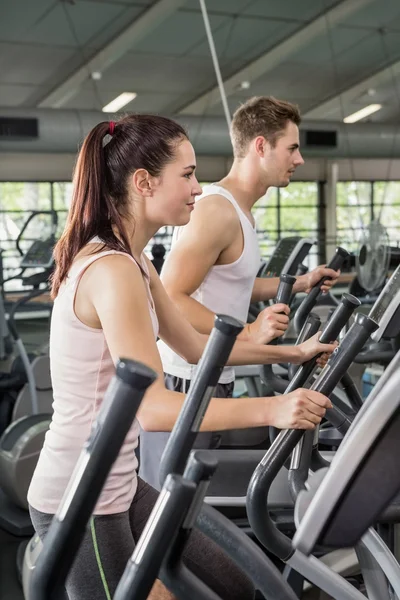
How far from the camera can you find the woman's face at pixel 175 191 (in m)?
1.52

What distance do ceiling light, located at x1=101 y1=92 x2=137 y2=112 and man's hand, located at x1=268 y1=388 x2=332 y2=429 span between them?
978cm

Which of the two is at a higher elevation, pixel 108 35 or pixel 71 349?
pixel 108 35

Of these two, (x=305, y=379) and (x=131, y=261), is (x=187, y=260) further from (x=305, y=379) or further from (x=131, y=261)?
(x=131, y=261)

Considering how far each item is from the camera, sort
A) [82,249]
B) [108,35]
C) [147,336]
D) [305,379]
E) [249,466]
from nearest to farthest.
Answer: [147,336] → [82,249] → [305,379] → [249,466] → [108,35]

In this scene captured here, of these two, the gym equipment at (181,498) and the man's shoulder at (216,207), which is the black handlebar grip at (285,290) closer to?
the man's shoulder at (216,207)

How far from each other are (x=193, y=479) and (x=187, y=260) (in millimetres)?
1283

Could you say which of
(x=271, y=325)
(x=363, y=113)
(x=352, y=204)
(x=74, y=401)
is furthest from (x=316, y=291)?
(x=352, y=204)

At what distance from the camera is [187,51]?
9641mm

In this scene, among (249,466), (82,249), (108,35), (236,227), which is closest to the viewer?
(82,249)

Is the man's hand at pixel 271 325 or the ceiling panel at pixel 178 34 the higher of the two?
the ceiling panel at pixel 178 34

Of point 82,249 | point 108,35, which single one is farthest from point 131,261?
point 108,35

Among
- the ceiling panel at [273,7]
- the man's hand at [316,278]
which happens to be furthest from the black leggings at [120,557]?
the ceiling panel at [273,7]

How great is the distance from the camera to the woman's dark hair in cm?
→ 146

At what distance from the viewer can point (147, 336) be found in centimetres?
132
